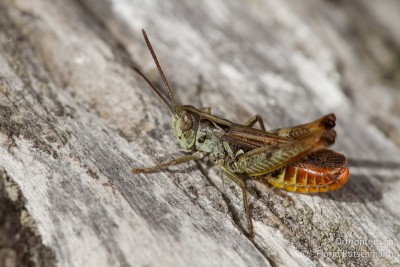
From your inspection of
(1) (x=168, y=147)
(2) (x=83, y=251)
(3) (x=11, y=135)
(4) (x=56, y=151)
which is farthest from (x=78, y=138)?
(2) (x=83, y=251)

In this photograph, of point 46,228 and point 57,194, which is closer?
point 46,228

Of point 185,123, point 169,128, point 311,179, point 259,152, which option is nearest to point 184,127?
point 185,123

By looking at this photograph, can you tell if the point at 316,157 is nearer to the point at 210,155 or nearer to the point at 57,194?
the point at 210,155

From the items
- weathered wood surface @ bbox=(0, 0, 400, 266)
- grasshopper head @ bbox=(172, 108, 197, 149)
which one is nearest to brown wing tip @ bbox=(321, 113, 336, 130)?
weathered wood surface @ bbox=(0, 0, 400, 266)

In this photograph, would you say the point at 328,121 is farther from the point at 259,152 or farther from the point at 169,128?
the point at 169,128

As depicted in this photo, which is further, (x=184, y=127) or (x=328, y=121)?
(x=184, y=127)

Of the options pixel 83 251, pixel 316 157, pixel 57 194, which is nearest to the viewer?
pixel 83 251
